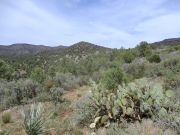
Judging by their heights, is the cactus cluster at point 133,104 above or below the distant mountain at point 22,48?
below

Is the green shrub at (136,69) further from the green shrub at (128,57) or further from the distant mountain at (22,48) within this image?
the distant mountain at (22,48)

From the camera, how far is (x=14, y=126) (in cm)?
1153

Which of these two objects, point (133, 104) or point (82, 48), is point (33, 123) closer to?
point (133, 104)

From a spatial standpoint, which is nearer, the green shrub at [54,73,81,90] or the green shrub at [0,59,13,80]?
the green shrub at [54,73,81,90]

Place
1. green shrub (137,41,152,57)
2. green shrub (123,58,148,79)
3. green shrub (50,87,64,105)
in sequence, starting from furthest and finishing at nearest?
green shrub (137,41,152,57) → green shrub (123,58,148,79) → green shrub (50,87,64,105)

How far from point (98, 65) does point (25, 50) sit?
10361 cm

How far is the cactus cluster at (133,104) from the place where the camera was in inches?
359

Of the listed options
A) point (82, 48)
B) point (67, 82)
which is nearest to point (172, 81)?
point (67, 82)

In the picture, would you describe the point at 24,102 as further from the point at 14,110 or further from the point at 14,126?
the point at 14,126

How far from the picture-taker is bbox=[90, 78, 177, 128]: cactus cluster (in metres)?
9.12

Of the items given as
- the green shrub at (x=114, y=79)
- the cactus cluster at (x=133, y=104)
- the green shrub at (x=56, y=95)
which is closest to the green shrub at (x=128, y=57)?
the green shrub at (x=56, y=95)

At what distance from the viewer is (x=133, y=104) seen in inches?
367

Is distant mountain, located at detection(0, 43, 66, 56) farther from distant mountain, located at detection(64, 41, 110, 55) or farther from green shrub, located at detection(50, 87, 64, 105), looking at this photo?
green shrub, located at detection(50, 87, 64, 105)

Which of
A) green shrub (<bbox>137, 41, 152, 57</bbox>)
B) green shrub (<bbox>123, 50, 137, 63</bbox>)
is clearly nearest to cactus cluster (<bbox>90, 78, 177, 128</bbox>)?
green shrub (<bbox>123, 50, 137, 63</bbox>)
